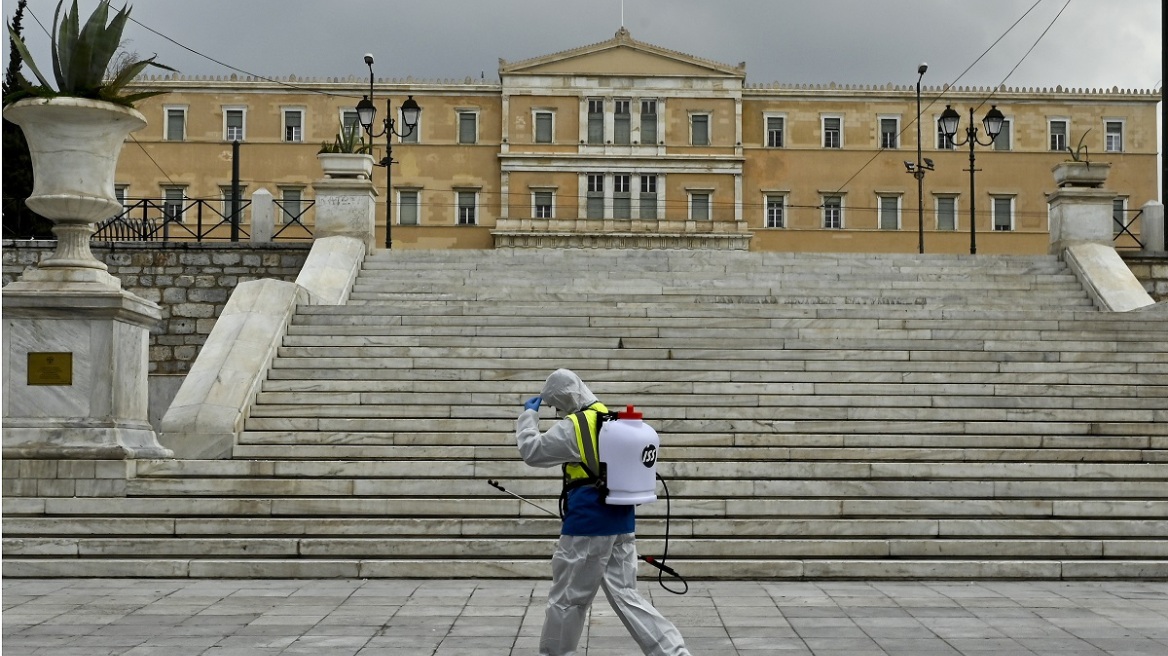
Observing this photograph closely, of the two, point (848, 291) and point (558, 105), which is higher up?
point (558, 105)

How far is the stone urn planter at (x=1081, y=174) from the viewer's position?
2019 centimetres

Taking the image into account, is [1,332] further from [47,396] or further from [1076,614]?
[1076,614]

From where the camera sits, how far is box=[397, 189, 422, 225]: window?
5144 cm

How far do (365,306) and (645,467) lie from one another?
10.2m

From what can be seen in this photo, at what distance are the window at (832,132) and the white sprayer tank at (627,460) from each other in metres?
47.7

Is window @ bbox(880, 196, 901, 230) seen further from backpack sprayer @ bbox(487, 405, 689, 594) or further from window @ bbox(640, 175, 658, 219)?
backpack sprayer @ bbox(487, 405, 689, 594)

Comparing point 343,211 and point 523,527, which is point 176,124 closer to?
point 343,211

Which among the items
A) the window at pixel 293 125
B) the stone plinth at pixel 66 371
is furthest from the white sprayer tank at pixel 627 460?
Answer: the window at pixel 293 125

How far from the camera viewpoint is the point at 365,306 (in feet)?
52.6

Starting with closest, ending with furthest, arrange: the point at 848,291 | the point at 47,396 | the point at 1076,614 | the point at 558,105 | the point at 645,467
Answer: the point at 645,467 < the point at 1076,614 < the point at 47,396 < the point at 848,291 < the point at 558,105

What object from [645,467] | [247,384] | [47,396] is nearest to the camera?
[645,467]

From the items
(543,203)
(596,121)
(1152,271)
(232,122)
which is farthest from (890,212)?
(1152,271)

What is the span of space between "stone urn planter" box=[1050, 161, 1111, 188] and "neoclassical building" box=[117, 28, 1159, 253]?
30.7 m

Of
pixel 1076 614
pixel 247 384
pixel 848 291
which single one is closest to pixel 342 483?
pixel 247 384
